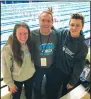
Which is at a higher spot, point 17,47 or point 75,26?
point 75,26

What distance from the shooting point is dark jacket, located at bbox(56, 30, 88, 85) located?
1652mm

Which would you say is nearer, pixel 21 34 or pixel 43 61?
pixel 21 34

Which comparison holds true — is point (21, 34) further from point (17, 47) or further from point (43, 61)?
point (43, 61)

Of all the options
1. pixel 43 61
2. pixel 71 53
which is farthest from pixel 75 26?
pixel 43 61

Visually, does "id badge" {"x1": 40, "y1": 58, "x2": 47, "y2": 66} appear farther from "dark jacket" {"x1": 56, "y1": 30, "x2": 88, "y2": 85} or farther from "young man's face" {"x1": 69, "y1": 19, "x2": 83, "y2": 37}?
"young man's face" {"x1": 69, "y1": 19, "x2": 83, "y2": 37}

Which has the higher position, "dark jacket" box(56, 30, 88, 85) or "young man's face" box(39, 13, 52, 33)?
"young man's face" box(39, 13, 52, 33)

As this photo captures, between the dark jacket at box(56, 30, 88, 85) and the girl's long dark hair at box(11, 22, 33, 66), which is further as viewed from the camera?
the dark jacket at box(56, 30, 88, 85)

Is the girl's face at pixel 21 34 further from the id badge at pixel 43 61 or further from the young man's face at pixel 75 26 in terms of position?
the young man's face at pixel 75 26

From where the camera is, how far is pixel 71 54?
1.67 metres

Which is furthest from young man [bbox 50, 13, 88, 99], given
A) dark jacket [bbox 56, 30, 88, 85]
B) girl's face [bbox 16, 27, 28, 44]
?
girl's face [bbox 16, 27, 28, 44]

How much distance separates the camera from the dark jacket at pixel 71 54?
165 cm

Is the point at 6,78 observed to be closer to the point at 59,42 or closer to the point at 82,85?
the point at 59,42

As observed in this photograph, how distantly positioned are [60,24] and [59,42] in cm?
Result: 386

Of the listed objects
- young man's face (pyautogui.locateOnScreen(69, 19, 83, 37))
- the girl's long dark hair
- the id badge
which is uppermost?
young man's face (pyautogui.locateOnScreen(69, 19, 83, 37))
